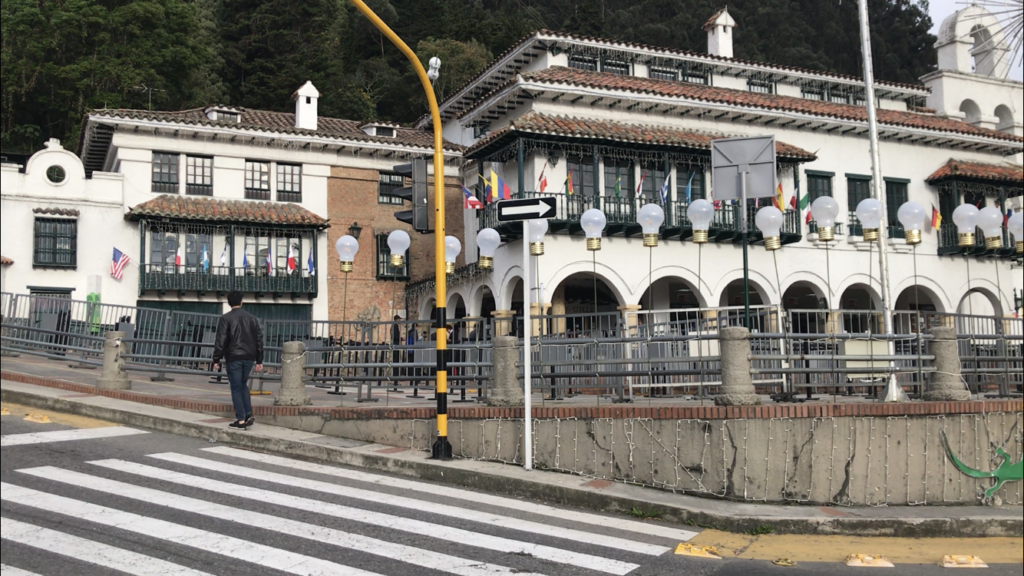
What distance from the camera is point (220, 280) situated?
108 feet

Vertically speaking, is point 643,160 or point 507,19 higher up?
point 507,19

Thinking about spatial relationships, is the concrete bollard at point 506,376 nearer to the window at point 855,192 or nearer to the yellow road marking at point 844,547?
the yellow road marking at point 844,547

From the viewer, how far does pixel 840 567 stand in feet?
26.2

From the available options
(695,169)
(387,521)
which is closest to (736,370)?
(387,521)

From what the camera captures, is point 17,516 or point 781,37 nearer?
point 17,516

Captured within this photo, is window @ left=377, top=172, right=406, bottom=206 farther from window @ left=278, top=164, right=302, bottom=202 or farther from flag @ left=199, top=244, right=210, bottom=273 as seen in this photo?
flag @ left=199, top=244, right=210, bottom=273

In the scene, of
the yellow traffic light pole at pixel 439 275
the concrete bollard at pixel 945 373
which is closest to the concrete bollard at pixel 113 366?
the yellow traffic light pole at pixel 439 275

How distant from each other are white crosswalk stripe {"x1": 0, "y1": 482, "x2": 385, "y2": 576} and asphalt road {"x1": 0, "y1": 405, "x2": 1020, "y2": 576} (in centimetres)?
2

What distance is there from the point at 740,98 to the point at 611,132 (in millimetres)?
6399

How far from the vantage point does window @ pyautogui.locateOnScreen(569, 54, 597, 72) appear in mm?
32656

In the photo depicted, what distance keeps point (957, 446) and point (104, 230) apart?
94.7 feet

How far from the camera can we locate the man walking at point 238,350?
1229cm

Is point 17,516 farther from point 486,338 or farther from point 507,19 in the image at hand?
point 507,19

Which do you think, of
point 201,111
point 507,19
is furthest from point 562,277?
point 507,19
